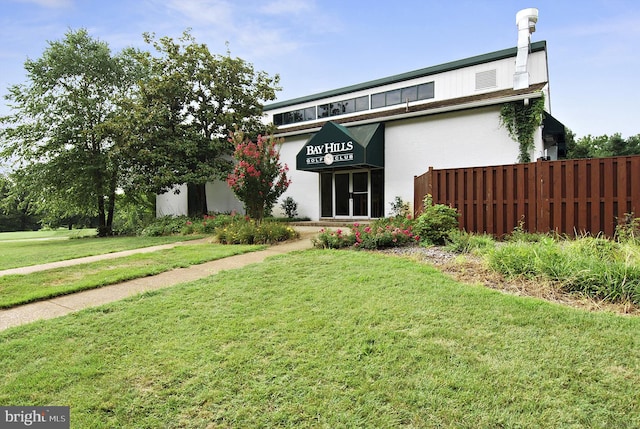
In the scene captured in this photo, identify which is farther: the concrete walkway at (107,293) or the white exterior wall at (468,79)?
the white exterior wall at (468,79)

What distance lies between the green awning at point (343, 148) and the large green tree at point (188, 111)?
4.18m

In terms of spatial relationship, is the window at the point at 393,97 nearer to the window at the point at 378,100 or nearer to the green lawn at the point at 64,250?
the window at the point at 378,100

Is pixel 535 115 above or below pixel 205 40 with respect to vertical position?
below

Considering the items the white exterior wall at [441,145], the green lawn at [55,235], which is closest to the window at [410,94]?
the white exterior wall at [441,145]

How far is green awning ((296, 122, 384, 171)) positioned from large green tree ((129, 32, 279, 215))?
418cm

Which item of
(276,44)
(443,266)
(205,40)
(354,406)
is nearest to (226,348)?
(354,406)

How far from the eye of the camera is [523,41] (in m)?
13.1

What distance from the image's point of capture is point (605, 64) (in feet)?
38.9

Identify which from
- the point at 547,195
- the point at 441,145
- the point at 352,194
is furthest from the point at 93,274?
the point at 441,145

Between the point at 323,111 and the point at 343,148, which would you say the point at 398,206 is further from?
the point at 323,111

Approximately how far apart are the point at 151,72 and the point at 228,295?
17.2m

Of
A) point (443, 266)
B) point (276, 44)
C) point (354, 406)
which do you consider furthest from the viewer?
point (276, 44)

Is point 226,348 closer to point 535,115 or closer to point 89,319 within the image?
point 89,319

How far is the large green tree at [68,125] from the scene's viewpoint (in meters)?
16.0
